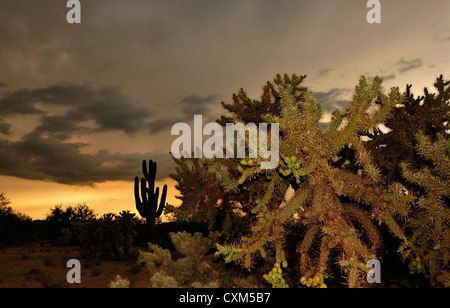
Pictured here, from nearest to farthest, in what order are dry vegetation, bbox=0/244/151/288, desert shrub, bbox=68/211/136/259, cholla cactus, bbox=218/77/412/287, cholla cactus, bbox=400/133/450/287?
cholla cactus, bbox=218/77/412/287 → cholla cactus, bbox=400/133/450/287 → dry vegetation, bbox=0/244/151/288 → desert shrub, bbox=68/211/136/259

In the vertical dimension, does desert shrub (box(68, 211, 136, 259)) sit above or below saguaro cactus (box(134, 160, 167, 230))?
below

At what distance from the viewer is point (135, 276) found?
12500mm

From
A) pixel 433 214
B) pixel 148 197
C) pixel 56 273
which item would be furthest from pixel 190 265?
pixel 148 197

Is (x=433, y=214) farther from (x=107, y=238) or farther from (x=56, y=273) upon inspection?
(x=107, y=238)

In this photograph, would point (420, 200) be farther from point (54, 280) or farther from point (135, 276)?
point (54, 280)

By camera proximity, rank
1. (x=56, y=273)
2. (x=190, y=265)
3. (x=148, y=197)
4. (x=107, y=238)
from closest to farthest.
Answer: (x=190, y=265)
(x=56, y=273)
(x=107, y=238)
(x=148, y=197)

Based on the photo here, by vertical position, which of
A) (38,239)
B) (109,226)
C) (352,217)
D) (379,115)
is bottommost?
(38,239)

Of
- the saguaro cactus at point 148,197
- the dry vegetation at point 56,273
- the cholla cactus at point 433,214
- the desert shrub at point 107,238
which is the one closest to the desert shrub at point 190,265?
the cholla cactus at point 433,214

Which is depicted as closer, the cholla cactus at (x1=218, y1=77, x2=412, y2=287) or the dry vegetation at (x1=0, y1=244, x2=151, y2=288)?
the cholla cactus at (x1=218, y1=77, x2=412, y2=287)

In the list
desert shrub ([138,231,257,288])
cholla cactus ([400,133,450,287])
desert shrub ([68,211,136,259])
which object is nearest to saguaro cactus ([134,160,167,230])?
desert shrub ([68,211,136,259])

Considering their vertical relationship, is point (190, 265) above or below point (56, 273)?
above

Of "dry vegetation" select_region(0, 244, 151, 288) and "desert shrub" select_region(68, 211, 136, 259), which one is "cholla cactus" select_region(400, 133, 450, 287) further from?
"desert shrub" select_region(68, 211, 136, 259)
